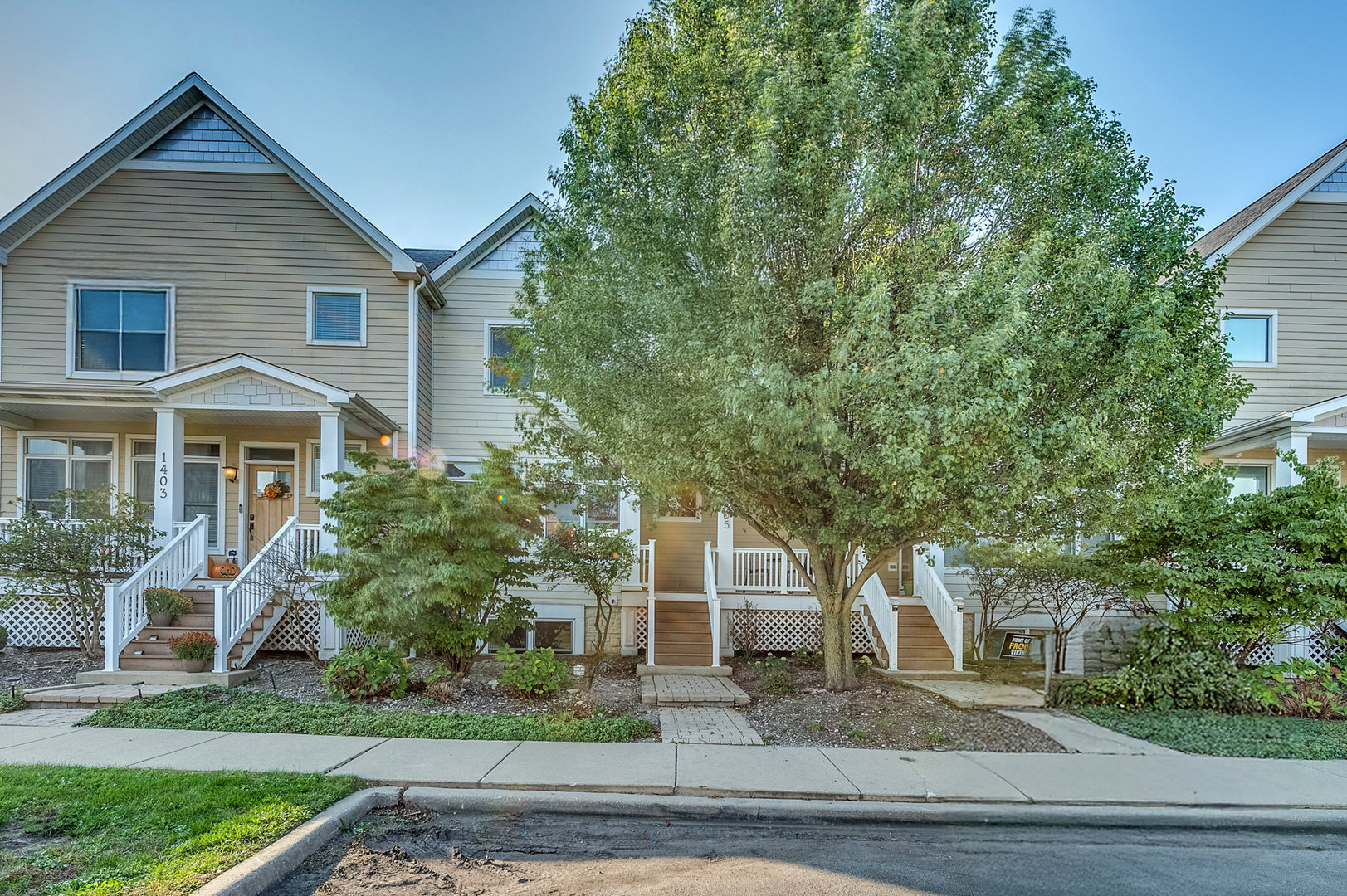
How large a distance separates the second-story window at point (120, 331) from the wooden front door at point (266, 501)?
7.88 ft

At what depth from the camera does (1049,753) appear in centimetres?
657

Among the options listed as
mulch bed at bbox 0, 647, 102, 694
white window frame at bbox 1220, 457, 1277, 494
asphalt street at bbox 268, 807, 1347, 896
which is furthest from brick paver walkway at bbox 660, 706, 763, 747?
white window frame at bbox 1220, 457, 1277, 494

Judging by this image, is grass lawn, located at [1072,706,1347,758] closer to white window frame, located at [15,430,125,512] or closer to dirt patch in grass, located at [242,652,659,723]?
dirt patch in grass, located at [242,652,659,723]

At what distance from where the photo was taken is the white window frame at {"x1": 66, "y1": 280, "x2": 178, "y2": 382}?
1213 centimetres

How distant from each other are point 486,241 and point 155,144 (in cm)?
588

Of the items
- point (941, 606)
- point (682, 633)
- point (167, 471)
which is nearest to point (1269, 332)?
point (941, 606)

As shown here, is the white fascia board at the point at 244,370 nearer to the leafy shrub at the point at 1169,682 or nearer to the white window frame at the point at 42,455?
the white window frame at the point at 42,455

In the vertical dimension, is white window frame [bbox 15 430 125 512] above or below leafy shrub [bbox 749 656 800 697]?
above

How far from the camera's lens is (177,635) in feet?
30.3

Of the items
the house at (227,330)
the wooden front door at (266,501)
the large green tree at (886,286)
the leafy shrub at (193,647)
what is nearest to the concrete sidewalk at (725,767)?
the leafy shrub at (193,647)

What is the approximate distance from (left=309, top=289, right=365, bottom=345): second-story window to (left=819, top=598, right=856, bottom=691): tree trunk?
9.34 m

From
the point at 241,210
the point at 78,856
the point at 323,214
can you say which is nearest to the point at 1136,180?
the point at 78,856

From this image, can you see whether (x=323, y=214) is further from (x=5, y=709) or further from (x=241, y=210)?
(x=5, y=709)

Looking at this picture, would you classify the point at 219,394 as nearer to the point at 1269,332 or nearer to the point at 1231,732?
the point at 1231,732
